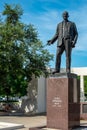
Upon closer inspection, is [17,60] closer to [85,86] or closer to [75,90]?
[75,90]

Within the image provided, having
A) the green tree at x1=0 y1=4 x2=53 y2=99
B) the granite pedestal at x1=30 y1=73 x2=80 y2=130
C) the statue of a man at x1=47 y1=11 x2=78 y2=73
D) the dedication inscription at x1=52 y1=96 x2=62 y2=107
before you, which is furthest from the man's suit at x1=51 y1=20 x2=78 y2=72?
the green tree at x1=0 y1=4 x2=53 y2=99

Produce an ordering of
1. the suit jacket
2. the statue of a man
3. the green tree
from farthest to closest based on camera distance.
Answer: the green tree, the suit jacket, the statue of a man

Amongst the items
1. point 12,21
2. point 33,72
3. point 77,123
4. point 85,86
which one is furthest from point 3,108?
point 85,86

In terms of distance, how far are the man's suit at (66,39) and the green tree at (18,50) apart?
1126cm

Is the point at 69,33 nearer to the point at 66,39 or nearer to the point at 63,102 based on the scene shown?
the point at 66,39

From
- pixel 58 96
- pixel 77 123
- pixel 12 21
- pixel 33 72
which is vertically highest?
pixel 12 21

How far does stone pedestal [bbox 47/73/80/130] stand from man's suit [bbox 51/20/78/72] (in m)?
0.71

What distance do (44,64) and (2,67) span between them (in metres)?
3.55

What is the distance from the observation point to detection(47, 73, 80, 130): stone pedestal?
1358cm

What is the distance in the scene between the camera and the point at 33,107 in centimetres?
3081

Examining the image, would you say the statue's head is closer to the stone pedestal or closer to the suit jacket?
the suit jacket

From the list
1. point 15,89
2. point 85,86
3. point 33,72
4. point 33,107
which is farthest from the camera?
point 85,86

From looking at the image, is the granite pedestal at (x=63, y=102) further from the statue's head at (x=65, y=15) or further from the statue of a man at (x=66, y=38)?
the statue's head at (x=65, y=15)

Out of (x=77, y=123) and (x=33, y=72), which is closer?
(x=77, y=123)
